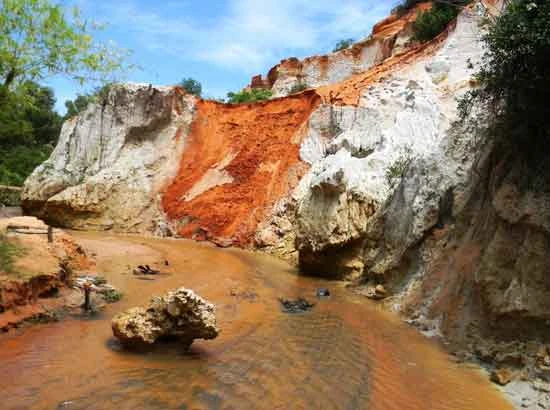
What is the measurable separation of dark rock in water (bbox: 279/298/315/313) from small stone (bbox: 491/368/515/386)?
12.9 feet

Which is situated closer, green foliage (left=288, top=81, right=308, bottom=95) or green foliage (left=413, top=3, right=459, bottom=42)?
green foliage (left=413, top=3, right=459, bottom=42)

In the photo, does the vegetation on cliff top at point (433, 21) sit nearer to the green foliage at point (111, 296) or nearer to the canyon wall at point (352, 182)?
the canyon wall at point (352, 182)

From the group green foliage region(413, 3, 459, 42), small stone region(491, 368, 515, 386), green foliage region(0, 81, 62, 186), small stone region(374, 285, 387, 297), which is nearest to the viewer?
small stone region(491, 368, 515, 386)

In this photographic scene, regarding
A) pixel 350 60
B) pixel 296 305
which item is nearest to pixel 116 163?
pixel 296 305

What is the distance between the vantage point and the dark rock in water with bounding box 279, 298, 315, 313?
29.2 feet

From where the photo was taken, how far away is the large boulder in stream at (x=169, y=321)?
5.84m

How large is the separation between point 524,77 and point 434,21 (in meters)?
21.7

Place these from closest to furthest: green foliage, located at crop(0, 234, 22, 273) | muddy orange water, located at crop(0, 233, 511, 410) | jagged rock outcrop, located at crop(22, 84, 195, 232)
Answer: muddy orange water, located at crop(0, 233, 511, 410) < green foliage, located at crop(0, 234, 22, 273) < jagged rock outcrop, located at crop(22, 84, 195, 232)

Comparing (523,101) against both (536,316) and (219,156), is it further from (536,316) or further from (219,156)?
→ (219,156)

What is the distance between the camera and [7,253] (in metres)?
7.78

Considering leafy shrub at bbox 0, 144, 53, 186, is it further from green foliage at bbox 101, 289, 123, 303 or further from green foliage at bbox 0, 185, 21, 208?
green foliage at bbox 101, 289, 123, 303

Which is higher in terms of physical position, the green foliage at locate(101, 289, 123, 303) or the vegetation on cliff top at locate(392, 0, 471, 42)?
the vegetation on cliff top at locate(392, 0, 471, 42)

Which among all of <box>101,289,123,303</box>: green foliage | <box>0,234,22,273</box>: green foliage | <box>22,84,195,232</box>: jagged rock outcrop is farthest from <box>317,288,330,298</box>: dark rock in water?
<box>22,84,195,232</box>: jagged rock outcrop

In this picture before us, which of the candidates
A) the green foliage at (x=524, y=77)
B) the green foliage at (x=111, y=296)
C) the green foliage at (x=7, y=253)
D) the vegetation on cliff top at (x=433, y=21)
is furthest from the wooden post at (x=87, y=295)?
the vegetation on cliff top at (x=433, y=21)
